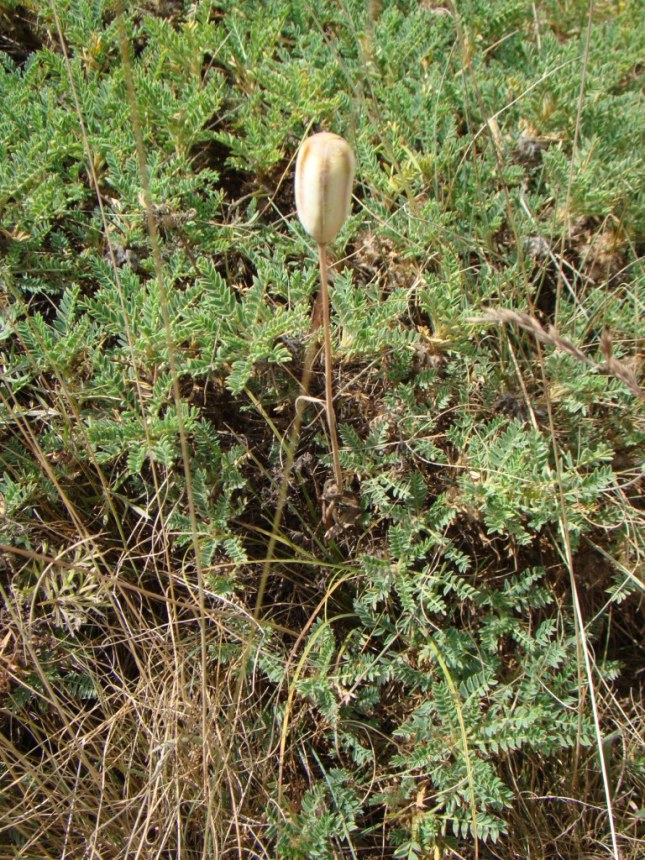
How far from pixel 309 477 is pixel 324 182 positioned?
892 millimetres

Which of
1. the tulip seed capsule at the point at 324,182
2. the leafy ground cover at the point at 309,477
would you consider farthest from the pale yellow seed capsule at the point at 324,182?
the leafy ground cover at the point at 309,477

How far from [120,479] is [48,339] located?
14.8 inches

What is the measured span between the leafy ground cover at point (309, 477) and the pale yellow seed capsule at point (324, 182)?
331 mm

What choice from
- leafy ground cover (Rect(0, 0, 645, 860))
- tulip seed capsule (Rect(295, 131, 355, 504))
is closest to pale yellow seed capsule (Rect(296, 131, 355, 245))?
tulip seed capsule (Rect(295, 131, 355, 504))

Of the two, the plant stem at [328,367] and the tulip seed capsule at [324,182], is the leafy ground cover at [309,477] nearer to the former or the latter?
the plant stem at [328,367]

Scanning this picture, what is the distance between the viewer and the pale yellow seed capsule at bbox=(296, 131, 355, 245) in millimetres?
1251

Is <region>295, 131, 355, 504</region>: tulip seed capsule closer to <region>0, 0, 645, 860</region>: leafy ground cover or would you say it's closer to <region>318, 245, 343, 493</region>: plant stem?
<region>318, 245, 343, 493</region>: plant stem

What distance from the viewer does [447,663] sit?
177 centimetres

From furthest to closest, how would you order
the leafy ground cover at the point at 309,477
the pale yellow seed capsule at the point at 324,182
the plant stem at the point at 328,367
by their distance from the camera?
the leafy ground cover at the point at 309,477, the plant stem at the point at 328,367, the pale yellow seed capsule at the point at 324,182

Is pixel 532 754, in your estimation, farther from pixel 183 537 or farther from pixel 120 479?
pixel 120 479

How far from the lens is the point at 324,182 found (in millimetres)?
1269

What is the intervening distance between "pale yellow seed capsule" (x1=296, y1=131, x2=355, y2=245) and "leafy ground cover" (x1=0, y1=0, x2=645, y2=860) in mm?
331

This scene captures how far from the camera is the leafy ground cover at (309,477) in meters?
1.71

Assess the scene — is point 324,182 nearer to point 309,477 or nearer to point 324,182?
point 324,182
